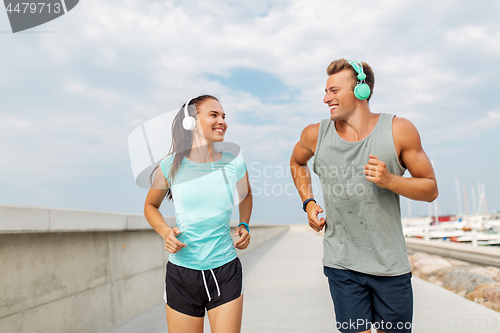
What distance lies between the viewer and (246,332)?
451 centimetres

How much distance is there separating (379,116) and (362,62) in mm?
353

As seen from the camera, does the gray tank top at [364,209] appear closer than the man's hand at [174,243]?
No

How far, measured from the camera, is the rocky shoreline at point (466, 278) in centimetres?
603

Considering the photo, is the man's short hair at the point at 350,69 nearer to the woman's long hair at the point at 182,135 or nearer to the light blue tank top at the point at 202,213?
the woman's long hair at the point at 182,135

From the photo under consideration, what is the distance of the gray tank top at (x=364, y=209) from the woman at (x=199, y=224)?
57 cm

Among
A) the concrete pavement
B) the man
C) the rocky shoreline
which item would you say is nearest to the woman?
the man

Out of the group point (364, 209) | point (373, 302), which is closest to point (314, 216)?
point (364, 209)

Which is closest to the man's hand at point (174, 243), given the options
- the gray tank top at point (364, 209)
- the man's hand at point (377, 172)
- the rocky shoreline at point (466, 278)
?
the gray tank top at point (364, 209)

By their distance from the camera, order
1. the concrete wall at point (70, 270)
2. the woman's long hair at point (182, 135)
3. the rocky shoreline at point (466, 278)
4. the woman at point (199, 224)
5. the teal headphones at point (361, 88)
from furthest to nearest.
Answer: the rocky shoreline at point (466, 278), the concrete wall at point (70, 270), the woman's long hair at point (182, 135), the teal headphones at point (361, 88), the woman at point (199, 224)

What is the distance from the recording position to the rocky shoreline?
19.8 feet

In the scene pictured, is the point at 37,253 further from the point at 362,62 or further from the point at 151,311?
the point at 362,62

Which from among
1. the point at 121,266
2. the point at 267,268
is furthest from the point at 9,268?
the point at 267,268

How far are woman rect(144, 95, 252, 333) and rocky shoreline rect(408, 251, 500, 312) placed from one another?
4787 mm

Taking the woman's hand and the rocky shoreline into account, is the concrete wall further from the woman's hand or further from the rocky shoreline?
the rocky shoreline
